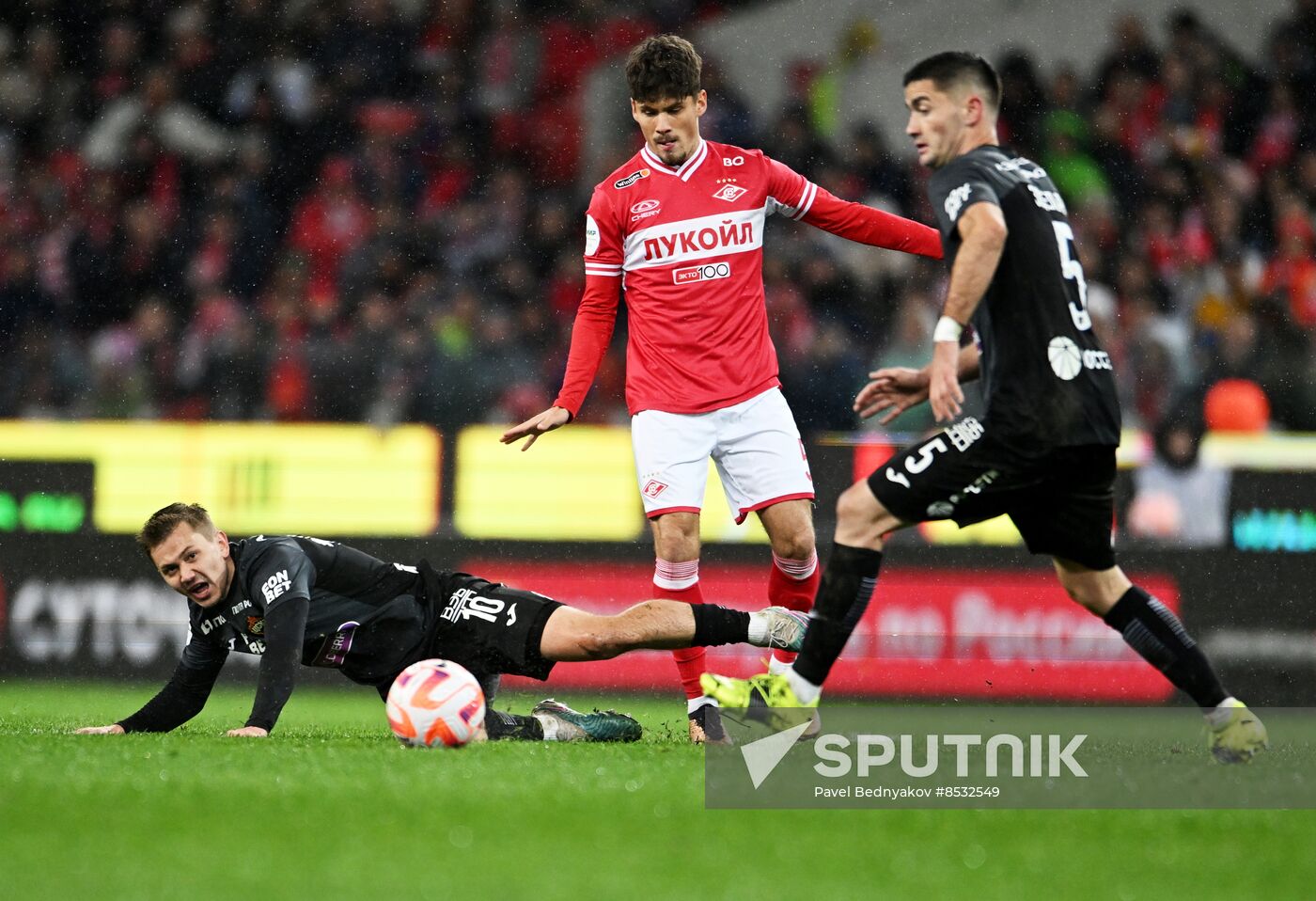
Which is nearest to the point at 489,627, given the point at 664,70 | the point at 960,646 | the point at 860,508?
the point at 860,508

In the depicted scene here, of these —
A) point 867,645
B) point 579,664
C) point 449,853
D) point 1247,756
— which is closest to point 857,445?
point 867,645

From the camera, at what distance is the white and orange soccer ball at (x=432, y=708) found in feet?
17.2

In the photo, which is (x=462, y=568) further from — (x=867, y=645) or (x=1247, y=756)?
(x=1247, y=756)

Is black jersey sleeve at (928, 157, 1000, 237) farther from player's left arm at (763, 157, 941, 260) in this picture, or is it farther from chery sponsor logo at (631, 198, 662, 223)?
chery sponsor logo at (631, 198, 662, 223)

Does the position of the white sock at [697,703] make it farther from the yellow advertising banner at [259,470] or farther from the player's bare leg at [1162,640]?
the yellow advertising banner at [259,470]

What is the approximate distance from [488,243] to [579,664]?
4449mm

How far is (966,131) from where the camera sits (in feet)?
15.6

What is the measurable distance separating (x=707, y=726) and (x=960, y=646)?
11.6 ft

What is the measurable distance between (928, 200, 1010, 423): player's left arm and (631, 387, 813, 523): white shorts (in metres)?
1.53

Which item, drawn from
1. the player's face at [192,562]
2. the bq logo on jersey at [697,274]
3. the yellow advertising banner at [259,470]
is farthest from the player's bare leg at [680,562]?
the yellow advertising banner at [259,470]

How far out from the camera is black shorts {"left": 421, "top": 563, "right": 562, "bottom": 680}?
5730 millimetres

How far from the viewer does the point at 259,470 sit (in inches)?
371

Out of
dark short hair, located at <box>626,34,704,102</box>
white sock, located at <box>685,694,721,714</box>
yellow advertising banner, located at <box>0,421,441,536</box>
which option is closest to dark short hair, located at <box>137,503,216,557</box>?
white sock, located at <box>685,694,721,714</box>

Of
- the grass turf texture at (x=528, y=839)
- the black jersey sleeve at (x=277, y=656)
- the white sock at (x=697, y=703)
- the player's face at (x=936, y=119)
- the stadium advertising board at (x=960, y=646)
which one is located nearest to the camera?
the grass turf texture at (x=528, y=839)
